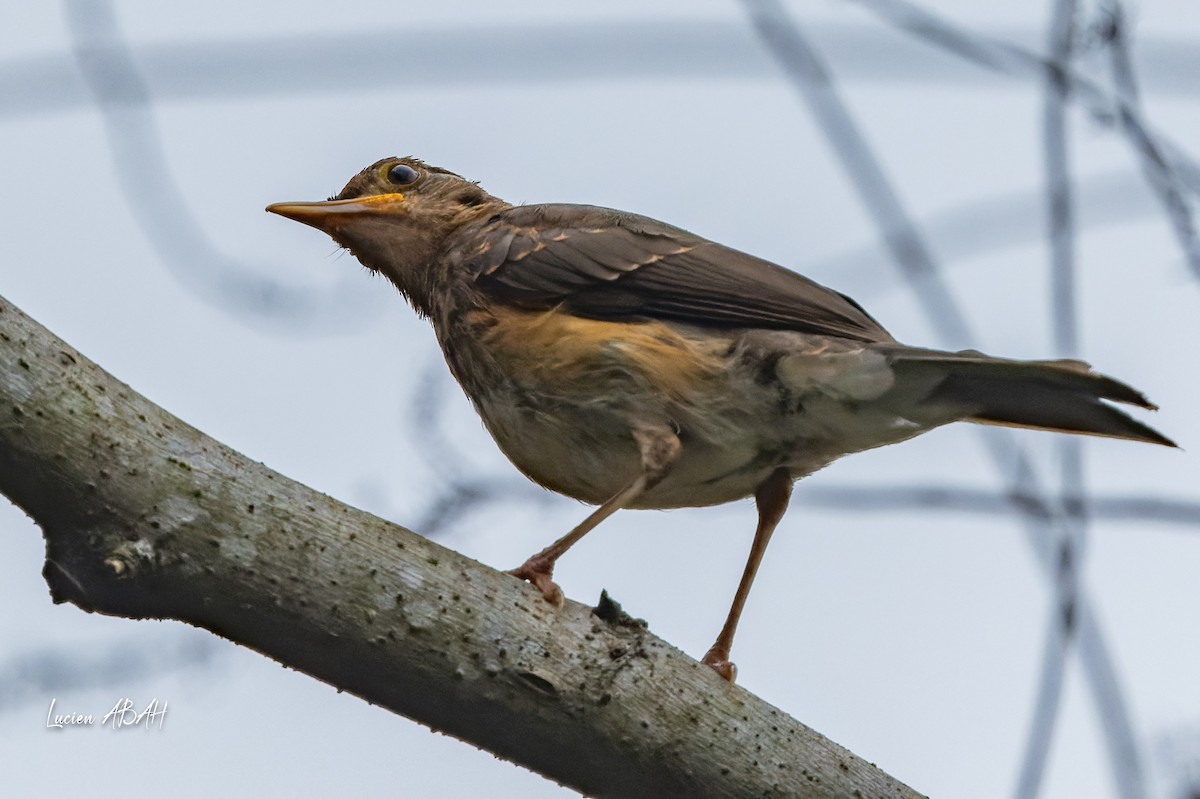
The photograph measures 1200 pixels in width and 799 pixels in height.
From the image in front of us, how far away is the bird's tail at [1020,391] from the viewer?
370 cm

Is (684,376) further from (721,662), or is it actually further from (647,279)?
(721,662)

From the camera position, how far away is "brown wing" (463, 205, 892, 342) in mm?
4543

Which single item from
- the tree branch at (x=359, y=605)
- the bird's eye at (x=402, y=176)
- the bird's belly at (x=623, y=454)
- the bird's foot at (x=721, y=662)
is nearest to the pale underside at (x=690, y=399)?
the bird's belly at (x=623, y=454)

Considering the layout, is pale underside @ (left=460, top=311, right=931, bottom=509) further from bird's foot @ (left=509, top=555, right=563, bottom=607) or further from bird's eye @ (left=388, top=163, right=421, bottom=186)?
bird's eye @ (left=388, top=163, right=421, bottom=186)

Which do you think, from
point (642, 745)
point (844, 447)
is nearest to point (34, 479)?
point (642, 745)

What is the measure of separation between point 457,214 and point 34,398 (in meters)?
3.01

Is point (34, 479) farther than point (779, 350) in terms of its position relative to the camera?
No

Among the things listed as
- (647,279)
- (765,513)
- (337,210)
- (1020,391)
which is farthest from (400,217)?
(1020,391)

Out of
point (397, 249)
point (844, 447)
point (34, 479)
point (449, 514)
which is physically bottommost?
point (34, 479)

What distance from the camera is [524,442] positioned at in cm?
462

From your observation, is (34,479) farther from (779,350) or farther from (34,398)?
(779,350)

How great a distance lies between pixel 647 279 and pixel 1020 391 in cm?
145

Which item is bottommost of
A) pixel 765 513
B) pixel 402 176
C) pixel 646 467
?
pixel 646 467

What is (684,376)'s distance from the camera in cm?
441
